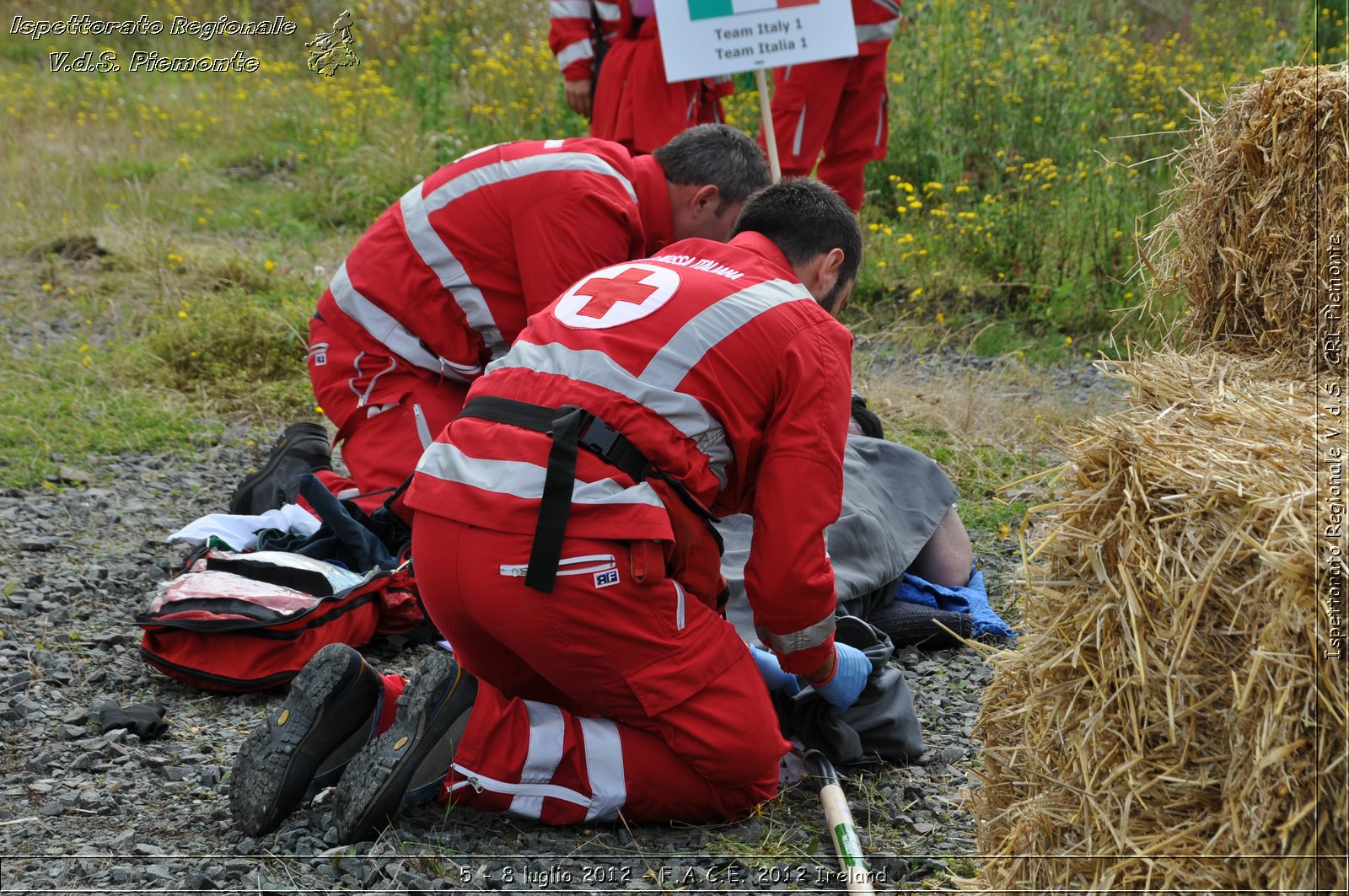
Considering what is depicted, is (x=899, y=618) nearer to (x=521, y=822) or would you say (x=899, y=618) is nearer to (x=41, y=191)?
(x=521, y=822)

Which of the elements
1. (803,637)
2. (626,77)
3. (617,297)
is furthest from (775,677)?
(626,77)

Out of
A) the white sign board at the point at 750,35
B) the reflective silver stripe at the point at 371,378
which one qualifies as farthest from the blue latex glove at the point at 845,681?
the white sign board at the point at 750,35

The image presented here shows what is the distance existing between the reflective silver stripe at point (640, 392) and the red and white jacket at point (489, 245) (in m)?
1.35

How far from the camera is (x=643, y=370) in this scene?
259 cm

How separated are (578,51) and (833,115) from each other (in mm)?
1349

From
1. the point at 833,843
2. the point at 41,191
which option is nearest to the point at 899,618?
the point at 833,843

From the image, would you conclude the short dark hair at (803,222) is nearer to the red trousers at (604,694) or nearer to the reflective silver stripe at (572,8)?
the red trousers at (604,694)

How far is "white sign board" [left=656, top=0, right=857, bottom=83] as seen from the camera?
527 cm

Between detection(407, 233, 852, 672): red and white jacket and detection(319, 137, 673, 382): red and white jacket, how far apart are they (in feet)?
4.23

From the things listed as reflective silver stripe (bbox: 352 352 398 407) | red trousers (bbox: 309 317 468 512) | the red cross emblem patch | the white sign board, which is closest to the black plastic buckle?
the red cross emblem patch

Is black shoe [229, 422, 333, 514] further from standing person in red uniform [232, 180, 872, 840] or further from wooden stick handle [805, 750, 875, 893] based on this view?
wooden stick handle [805, 750, 875, 893]

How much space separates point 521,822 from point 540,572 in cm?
61

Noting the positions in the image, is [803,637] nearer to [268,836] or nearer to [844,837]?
[844,837]

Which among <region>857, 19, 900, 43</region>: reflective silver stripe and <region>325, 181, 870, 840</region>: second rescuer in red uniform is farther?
<region>857, 19, 900, 43</region>: reflective silver stripe
